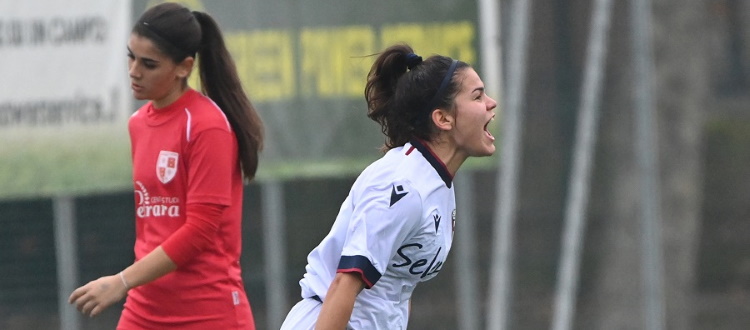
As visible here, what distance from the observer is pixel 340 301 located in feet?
10.1

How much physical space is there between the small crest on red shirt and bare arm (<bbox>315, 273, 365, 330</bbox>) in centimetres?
96

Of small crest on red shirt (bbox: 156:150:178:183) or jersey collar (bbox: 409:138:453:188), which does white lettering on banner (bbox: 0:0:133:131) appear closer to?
small crest on red shirt (bbox: 156:150:178:183)

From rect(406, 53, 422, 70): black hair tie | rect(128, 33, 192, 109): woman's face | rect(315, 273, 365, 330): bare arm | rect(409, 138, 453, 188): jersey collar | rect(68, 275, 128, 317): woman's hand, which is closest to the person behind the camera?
rect(315, 273, 365, 330): bare arm

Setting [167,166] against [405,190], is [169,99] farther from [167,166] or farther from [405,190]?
[405,190]

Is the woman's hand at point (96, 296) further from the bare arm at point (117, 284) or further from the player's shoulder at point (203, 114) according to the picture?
the player's shoulder at point (203, 114)

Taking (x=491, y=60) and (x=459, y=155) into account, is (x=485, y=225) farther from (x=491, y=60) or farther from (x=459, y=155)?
(x=459, y=155)

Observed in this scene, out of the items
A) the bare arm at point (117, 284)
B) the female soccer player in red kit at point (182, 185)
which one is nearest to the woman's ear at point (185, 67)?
the female soccer player in red kit at point (182, 185)

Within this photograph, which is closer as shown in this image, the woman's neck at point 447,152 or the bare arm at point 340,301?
the bare arm at point 340,301

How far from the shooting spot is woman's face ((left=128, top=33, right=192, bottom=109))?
3979mm

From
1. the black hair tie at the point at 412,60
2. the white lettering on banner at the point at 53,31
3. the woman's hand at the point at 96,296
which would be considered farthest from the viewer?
the white lettering on banner at the point at 53,31

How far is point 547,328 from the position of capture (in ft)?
26.9

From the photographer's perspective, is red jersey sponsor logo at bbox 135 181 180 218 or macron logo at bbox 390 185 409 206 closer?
macron logo at bbox 390 185 409 206

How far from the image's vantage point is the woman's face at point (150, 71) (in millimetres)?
3979

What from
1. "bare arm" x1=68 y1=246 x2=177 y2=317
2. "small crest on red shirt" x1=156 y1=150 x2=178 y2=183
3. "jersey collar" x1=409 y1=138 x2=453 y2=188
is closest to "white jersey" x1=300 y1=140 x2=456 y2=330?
"jersey collar" x1=409 y1=138 x2=453 y2=188
